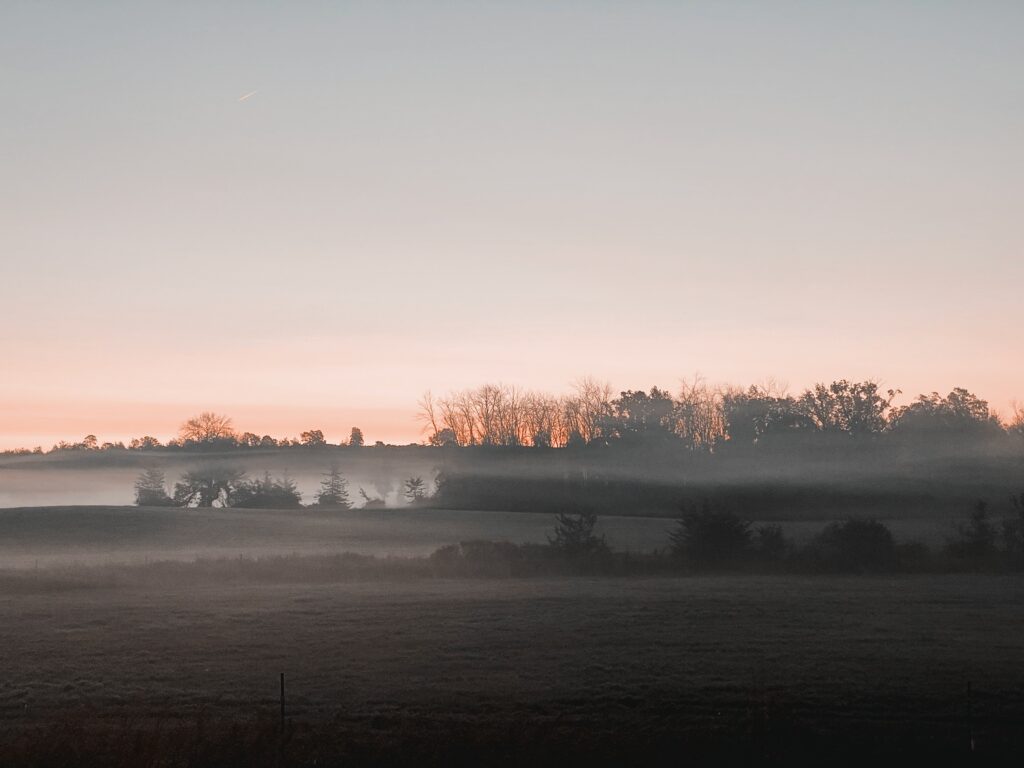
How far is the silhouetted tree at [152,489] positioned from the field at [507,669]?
168 ft

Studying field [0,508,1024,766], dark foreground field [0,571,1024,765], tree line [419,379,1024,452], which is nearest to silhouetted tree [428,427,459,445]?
tree line [419,379,1024,452]

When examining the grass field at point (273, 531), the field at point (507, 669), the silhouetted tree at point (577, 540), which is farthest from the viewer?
the grass field at point (273, 531)

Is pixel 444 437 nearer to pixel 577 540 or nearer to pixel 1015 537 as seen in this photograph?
pixel 577 540

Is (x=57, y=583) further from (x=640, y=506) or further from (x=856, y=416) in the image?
(x=856, y=416)

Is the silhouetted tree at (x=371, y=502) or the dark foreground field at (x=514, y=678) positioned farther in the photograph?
the silhouetted tree at (x=371, y=502)

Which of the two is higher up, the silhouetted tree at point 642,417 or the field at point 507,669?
the silhouetted tree at point 642,417

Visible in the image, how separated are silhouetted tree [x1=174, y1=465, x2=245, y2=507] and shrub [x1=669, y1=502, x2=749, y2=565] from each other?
56.4 metres

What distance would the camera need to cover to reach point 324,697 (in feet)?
69.3

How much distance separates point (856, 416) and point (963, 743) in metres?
79.6

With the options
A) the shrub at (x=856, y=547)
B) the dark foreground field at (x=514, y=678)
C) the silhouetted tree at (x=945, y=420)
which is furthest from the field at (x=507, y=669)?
the silhouetted tree at (x=945, y=420)

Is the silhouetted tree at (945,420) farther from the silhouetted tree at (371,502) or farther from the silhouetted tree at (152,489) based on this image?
the silhouetted tree at (152,489)

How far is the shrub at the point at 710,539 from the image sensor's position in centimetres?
5350

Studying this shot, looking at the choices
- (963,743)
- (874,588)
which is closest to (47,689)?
(963,743)

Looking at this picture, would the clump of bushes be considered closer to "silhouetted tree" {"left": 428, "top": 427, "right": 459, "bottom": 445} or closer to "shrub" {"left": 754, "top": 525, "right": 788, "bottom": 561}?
"shrub" {"left": 754, "top": 525, "right": 788, "bottom": 561}
